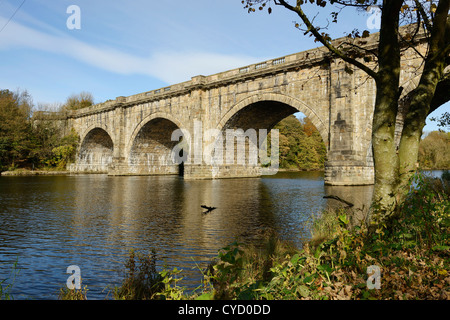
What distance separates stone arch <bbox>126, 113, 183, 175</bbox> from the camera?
123 ft

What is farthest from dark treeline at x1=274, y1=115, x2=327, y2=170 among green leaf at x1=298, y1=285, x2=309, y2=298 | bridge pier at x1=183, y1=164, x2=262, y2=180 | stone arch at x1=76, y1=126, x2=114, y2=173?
green leaf at x1=298, y1=285, x2=309, y2=298

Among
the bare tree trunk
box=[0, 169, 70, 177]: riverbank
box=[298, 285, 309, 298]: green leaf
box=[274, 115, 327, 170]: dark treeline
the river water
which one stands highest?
box=[274, 115, 327, 170]: dark treeline

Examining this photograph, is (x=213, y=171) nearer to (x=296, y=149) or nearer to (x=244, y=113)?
(x=244, y=113)

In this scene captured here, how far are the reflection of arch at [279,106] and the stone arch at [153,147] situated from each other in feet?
32.4

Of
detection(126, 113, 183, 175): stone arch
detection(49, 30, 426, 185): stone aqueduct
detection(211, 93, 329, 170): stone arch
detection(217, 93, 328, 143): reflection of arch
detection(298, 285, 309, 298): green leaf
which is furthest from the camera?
detection(126, 113, 183, 175): stone arch

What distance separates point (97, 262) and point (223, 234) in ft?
10.2

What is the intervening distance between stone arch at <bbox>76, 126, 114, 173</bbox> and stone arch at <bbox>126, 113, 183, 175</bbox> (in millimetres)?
10486

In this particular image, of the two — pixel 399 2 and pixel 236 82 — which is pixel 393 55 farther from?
pixel 236 82

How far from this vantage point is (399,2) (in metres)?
A: 4.45

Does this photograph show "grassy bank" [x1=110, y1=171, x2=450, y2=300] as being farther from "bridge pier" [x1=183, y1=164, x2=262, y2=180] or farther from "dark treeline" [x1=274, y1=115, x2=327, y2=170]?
"dark treeline" [x1=274, y1=115, x2=327, y2=170]

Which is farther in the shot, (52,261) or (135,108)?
(135,108)

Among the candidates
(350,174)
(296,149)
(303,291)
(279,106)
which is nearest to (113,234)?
(303,291)
